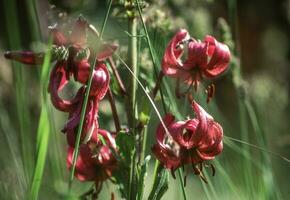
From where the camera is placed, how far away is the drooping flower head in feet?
4.91

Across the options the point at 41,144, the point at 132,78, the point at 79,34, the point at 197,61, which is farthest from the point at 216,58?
the point at 41,144

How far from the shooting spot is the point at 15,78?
1.70 metres

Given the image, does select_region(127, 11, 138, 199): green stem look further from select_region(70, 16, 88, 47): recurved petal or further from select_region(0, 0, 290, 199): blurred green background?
select_region(70, 16, 88, 47): recurved petal

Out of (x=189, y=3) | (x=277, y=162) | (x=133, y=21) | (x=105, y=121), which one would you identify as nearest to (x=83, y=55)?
(x=133, y=21)

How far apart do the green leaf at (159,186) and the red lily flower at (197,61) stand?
0.18 meters

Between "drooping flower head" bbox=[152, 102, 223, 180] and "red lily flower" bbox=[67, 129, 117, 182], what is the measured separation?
136 millimetres

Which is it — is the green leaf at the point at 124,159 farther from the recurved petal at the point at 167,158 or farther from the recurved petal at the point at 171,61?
the recurved petal at the point at 171,61

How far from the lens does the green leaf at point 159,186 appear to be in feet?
5.23

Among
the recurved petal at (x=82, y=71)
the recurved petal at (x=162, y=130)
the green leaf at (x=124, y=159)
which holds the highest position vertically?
the recurved petal at (x=82, y=71)

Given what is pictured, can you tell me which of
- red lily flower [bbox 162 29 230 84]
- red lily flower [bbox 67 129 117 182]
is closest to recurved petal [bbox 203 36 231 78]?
red lily flower [bbox 162 29 230 84]

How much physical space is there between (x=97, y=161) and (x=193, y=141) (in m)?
0.24

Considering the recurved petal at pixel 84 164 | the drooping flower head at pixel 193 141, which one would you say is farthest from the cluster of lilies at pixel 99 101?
the recurved petal at pixel 84 164

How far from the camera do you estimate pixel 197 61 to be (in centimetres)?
159

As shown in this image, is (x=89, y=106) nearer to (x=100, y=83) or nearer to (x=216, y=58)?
(x=100, y=83)
